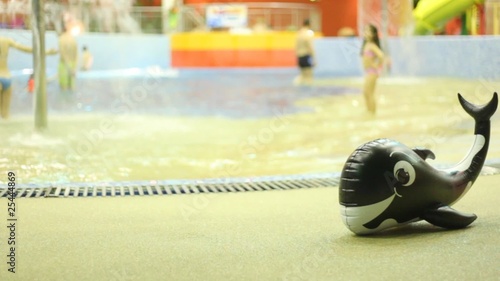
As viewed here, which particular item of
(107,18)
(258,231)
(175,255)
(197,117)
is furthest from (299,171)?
(107,18)

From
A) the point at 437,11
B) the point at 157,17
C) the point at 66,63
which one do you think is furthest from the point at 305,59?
the point at 437,11

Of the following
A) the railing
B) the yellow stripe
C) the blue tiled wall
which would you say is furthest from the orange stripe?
the railing

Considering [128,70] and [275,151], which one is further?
[128,70]

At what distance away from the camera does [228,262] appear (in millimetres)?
2979

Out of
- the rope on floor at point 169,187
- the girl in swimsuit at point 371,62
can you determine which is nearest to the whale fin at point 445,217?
the rope on floor at point 169,187

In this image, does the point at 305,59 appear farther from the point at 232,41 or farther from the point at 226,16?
the point at 226,16

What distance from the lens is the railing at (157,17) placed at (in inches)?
811

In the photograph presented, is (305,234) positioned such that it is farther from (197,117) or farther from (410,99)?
(410,99)

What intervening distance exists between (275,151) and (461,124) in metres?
2.77

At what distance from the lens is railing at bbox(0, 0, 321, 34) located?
20.6 m

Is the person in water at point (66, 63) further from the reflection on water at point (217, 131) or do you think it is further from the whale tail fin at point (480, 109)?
the whale tail fin at point (480, 109)

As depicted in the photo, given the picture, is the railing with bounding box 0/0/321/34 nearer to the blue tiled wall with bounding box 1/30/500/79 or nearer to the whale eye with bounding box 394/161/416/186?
the blue tiled wall with bounding box 1/30/500/79

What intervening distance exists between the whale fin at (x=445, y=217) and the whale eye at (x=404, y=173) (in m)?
0.18

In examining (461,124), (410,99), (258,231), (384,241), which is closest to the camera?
(384,241)
